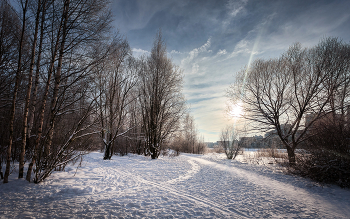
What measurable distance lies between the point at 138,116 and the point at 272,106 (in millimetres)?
15809

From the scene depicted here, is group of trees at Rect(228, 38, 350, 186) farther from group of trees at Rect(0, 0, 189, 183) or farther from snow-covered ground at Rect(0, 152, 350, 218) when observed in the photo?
group of trees at Rect(0, 0, 189, 183)

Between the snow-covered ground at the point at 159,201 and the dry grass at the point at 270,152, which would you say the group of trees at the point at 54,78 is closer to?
the snow-covered ground at the point at 159,201

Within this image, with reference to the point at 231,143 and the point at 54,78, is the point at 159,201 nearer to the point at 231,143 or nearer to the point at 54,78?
the point at 54,78

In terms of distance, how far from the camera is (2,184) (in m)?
3.46

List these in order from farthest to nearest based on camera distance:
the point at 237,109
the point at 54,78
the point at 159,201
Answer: the point at 237,109, the point at 54,78, the point at 159,201

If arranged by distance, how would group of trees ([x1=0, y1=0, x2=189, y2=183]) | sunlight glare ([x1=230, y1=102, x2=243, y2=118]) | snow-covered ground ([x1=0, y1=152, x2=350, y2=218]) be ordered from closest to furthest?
snow-covered ground ([x1=0, y1=152, x2=350, y2=218]), group of trees ([x1=0, y1=0, x2=189, y2=183]), sunlight glare ([x1=230, y1=102, x2=243, y2=118])

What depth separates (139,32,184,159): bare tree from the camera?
42.9ft

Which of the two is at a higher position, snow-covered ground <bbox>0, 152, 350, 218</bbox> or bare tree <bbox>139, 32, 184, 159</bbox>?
bare tree <bbox>139, 32, 184, 159</bbox>

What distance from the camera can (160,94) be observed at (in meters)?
13.1

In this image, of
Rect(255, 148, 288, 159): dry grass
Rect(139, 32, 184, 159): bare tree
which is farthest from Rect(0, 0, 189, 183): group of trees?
Rect(255, 148, 288, 159): dry grass

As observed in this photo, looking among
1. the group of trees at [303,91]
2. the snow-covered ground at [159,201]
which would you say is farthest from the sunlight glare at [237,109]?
the snow-covered ground at [159,201]

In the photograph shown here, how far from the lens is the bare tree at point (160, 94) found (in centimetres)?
1307

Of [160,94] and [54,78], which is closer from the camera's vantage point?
[54,78]

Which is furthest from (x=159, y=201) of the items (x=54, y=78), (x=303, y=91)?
(x=303, y=91)
